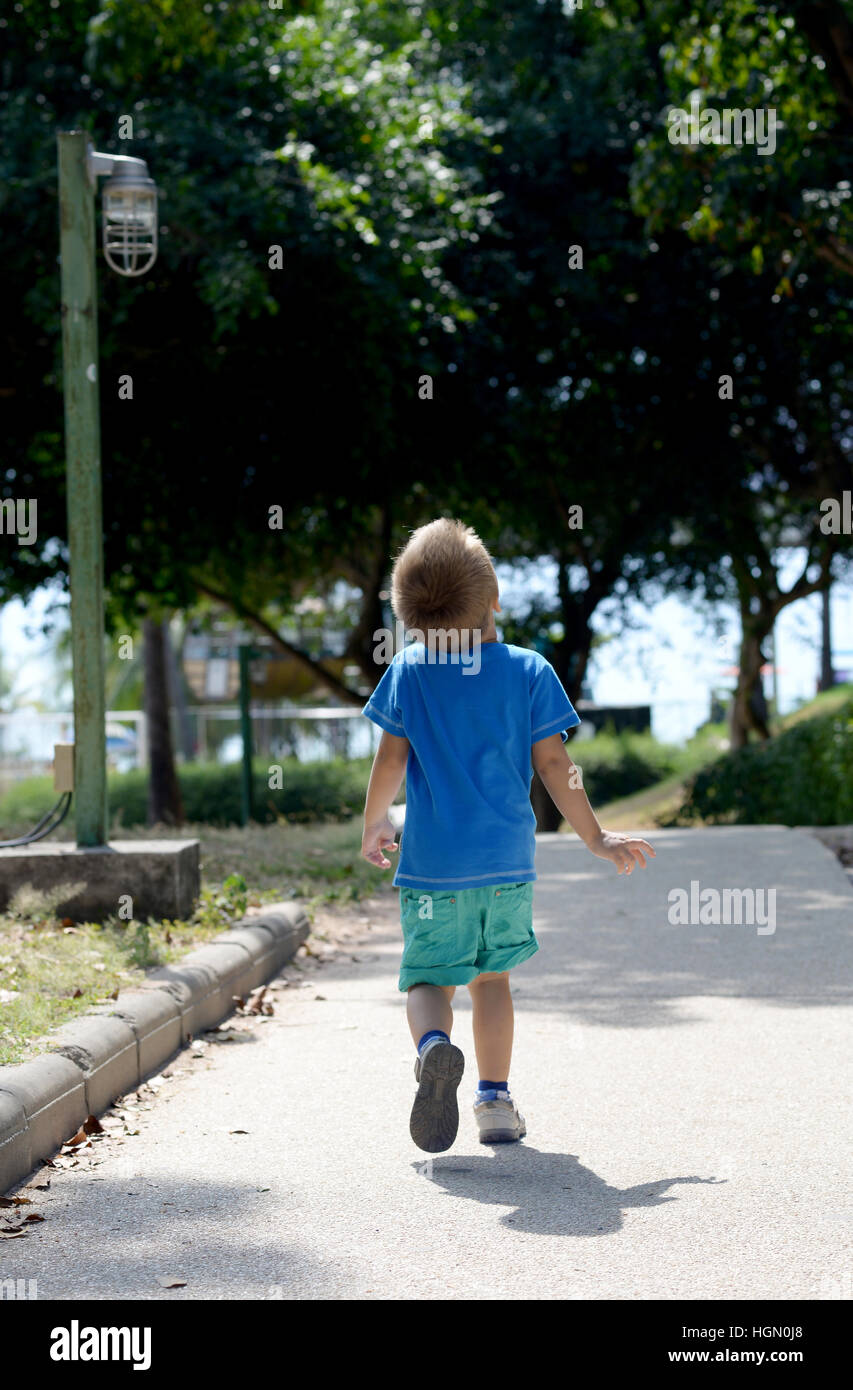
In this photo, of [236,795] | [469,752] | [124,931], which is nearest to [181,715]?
[236,795]

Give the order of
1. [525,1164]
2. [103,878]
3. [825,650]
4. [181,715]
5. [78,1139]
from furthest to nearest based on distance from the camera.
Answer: [181,715]
[825,650]
[103,878]
[78,1139]
[525,1164]

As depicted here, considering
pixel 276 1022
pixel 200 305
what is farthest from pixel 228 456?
pixel 276 1022

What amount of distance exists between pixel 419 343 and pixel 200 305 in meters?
2.03

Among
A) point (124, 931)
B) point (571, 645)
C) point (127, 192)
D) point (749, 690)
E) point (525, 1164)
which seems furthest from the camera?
point (749, 690)

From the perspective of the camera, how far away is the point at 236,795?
741 inches

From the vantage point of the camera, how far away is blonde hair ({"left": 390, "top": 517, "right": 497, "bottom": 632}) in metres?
4.06

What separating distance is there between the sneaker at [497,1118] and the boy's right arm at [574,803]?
73 centimetres

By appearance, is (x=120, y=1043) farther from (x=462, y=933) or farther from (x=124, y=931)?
(x=124, y=931)

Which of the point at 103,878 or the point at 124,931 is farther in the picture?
the point at 103,878

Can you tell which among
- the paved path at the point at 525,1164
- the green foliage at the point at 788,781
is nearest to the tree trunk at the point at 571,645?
the green foliage at the point at 788,781

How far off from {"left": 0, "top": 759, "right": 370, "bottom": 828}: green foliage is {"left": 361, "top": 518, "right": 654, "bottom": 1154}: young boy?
35.3 ft

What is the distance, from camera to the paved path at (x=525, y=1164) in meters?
3.08

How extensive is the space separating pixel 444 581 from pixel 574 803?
708 millimetres

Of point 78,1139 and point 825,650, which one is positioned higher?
point 825,650
